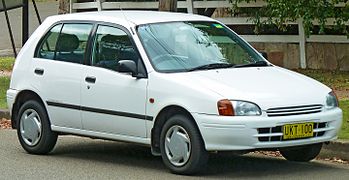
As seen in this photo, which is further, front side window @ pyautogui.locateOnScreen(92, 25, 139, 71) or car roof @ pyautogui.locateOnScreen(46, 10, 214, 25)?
car roof @ pyautogui.locateOnScreen(46, 10, 214, 25)

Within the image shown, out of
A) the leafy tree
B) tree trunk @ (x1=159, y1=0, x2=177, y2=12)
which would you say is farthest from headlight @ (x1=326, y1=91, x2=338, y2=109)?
the leafy tree

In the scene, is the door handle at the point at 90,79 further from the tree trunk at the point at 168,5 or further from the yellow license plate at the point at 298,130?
the tree trunk at the point at 168,5

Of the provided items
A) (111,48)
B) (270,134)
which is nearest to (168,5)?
(111,48)

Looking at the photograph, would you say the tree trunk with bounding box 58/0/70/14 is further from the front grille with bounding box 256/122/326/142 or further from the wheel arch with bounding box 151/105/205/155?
the front grille with bounding box 256/122/326/142

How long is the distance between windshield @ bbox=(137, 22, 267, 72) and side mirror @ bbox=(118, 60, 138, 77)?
7.8 inches

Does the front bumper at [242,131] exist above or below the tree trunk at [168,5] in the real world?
below

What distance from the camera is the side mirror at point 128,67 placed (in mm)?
9523

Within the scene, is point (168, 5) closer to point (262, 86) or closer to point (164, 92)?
point (164, 92)

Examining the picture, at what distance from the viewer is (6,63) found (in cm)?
2256

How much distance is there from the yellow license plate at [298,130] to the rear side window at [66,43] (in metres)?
2.63

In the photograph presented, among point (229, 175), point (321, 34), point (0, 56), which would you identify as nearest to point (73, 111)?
point (229, 175)

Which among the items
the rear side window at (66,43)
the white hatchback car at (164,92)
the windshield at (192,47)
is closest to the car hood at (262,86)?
the white hatchback car at (164,92)

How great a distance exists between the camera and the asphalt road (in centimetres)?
934

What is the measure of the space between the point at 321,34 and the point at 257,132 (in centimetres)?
978
